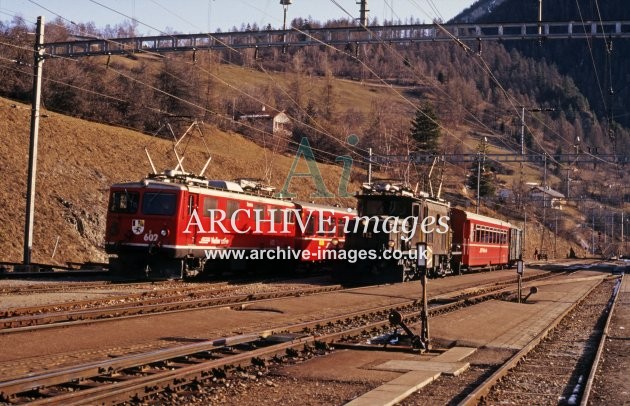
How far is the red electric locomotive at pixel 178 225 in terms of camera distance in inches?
999

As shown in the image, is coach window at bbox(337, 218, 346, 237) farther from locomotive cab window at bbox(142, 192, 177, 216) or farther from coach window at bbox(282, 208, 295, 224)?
locomotive cab window at bbox(142, 192, 177, 216)

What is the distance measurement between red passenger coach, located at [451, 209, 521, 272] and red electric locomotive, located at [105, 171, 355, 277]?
11.2 m

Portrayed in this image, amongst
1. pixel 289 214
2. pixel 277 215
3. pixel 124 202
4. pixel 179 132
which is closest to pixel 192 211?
pixel 124 202

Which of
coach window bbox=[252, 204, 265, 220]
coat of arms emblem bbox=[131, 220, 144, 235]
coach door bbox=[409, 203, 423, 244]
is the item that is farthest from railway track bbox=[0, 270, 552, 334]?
coach window bbox=[252, 204, 265, 220]

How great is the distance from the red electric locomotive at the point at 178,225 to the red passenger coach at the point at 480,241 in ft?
36.7

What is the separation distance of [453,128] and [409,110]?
48073mm

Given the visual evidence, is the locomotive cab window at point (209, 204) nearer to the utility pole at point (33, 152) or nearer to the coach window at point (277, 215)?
the coach window at point (277, 215)

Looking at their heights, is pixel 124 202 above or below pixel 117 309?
above

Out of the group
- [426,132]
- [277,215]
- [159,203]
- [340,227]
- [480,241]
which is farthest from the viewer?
[426,132]

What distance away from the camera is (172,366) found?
1097cm

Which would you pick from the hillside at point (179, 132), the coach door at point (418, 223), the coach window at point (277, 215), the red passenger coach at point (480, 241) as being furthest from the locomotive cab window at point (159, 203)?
the red passenger coach at point (480, 241)

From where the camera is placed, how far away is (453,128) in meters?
126

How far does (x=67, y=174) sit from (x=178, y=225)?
60.5 ft

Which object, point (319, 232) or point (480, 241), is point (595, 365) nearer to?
point (319, 232)
